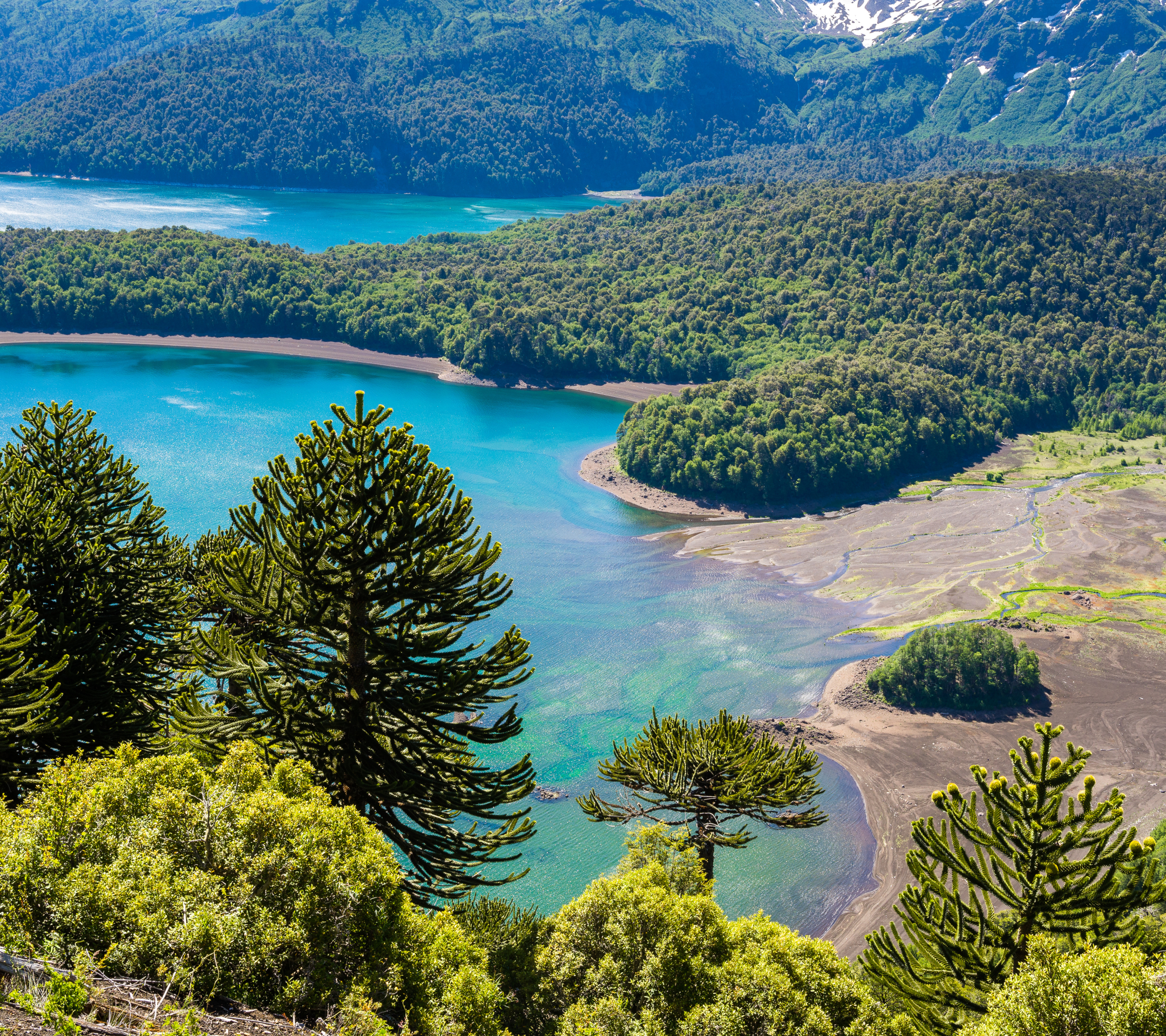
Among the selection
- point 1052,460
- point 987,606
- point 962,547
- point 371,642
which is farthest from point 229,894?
point 1052,460

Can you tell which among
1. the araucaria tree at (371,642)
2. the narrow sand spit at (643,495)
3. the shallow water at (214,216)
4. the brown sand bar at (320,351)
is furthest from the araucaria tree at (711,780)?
the shallow water at (214,216)

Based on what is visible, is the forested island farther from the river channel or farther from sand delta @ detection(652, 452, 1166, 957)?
sand delta @ detection(652, 452, 1166, 957)

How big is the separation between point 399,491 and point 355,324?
335 feet

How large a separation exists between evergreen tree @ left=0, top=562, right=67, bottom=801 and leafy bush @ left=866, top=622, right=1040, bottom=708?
39223 mm

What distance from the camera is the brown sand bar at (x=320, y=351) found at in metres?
102

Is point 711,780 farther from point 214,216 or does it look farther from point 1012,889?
point 214,216

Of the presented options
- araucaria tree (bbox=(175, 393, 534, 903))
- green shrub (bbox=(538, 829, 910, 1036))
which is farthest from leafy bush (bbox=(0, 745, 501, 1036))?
araucaria tree (bbox=(175, 393, 534, 903))

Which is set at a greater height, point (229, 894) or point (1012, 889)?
point (229, 894)

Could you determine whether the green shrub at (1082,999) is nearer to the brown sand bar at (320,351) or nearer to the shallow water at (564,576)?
the shallow water at (564,576)

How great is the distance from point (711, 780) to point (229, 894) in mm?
11122

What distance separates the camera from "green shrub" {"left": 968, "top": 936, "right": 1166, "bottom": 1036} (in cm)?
1005

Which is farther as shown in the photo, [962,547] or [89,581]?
[962,547]

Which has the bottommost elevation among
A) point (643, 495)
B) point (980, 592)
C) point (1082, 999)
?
point (980, 592)

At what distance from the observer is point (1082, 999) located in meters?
10.4
